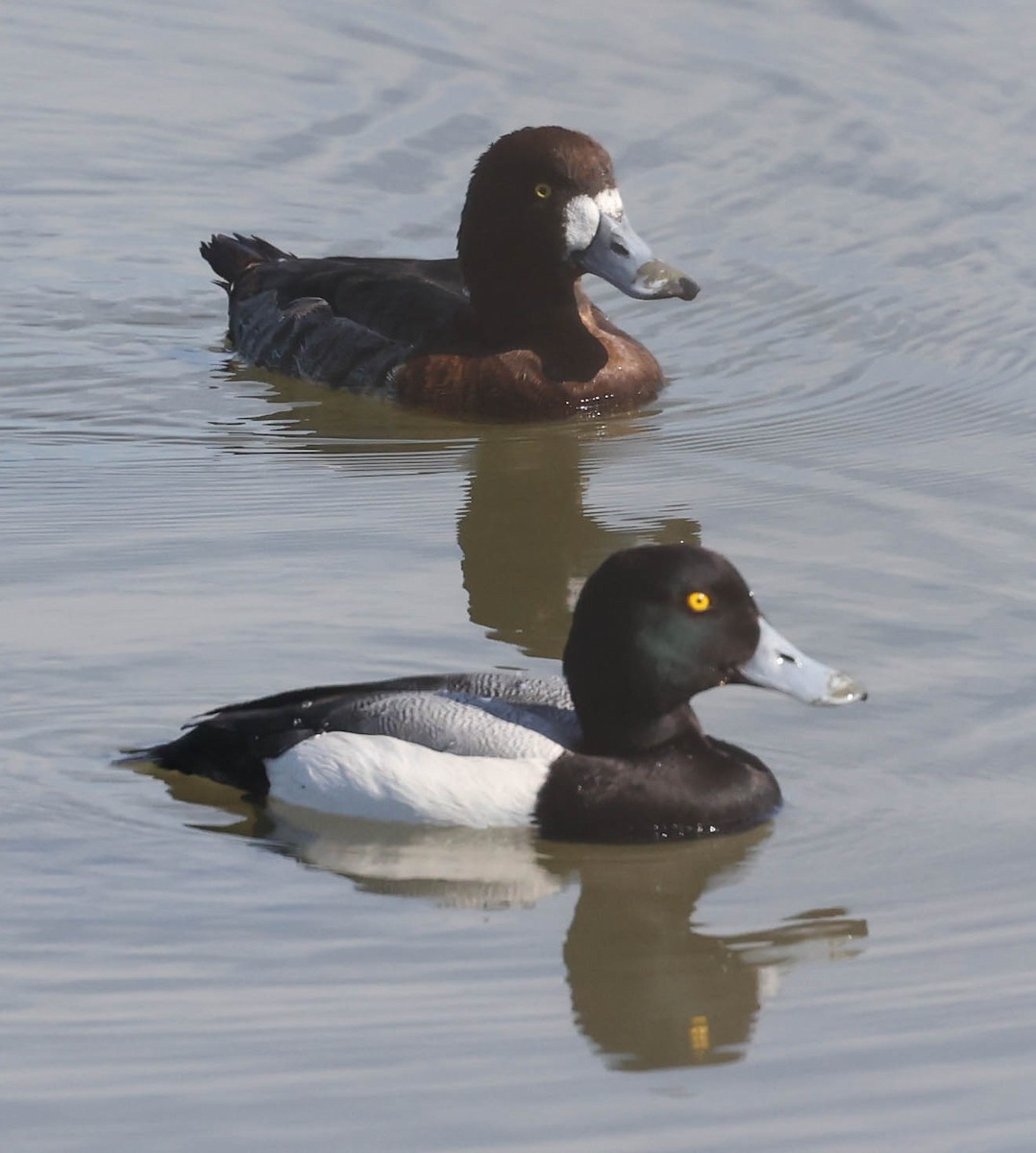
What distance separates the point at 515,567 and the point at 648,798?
221 centimetres

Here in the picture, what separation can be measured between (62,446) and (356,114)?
524 centimetres

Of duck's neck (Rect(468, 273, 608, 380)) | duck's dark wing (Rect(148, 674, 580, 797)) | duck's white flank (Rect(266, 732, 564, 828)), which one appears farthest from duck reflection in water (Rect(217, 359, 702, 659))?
duck's white flank (Rect(266, 732, 564, 828))

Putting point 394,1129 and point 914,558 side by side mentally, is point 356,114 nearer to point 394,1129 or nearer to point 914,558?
point 914,558

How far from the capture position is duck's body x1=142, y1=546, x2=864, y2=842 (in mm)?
6770

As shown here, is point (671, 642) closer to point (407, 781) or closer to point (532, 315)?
point (407, 781)

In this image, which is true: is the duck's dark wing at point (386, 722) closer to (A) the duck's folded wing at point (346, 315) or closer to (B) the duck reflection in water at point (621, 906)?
(B) the duck reflection in water at point (621, 906)

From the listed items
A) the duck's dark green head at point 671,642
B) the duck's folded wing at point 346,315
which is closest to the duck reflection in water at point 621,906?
the duck's dark green head at point 671,642

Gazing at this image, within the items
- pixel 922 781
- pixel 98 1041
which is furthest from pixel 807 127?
pixel 98 1041

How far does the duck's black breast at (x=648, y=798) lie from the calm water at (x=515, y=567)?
0.08 metres

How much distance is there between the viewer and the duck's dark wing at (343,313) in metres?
11.2

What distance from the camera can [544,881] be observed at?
6.60m

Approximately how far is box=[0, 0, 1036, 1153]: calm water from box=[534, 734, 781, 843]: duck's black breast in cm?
8

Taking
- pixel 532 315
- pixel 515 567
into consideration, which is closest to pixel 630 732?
pixel 515 567

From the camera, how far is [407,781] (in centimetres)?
680
